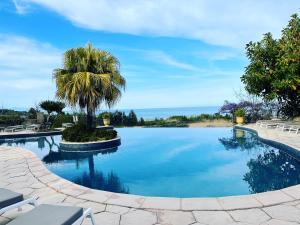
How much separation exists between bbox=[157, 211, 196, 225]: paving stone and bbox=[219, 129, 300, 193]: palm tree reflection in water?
3.11 meters

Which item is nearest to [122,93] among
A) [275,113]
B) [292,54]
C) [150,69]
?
[292,54]

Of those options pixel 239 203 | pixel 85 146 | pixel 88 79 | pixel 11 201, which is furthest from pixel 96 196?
pixel 88 79

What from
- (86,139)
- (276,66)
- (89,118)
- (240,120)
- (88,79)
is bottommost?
(86,139)

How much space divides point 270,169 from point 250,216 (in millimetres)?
5375

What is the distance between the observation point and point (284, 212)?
4.21 meters

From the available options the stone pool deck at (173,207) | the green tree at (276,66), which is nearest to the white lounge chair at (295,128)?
the green tree at (276,66)

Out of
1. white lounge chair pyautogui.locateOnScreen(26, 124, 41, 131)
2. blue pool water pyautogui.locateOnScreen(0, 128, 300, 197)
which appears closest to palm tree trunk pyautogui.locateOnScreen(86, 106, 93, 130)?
blue pool water pyautogui.locateOnScreen(0, 128, 300, 197)

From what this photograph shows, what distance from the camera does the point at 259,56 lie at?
15391mm

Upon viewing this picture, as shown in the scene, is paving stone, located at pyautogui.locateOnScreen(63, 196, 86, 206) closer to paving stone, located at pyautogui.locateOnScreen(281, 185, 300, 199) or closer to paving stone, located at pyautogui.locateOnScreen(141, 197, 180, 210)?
paving stone, located at pyautogui.locateOnScreen(141, 197, 180, 210)

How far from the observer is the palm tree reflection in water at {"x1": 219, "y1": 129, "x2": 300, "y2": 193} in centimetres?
713

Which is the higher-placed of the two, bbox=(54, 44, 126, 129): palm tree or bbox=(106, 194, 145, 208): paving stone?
bbox=(54, 44, 126, 129): palm tree

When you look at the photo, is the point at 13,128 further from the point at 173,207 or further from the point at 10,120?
the point at 173,207

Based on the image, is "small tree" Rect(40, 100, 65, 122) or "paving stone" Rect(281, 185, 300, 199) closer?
"paving stone" Rect(281, 185, 300, 199)

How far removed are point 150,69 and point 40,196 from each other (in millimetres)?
34722
